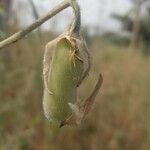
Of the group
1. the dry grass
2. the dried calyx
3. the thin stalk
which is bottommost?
the dry grass

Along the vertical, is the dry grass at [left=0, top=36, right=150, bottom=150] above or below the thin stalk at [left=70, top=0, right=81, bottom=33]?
below

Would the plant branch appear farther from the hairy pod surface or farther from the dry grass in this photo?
the dry grass

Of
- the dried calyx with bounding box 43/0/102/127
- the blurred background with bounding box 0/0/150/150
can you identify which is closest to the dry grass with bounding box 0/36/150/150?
the blurred background with bounding box 0/0/150/150

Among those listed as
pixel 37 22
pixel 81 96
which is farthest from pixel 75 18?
pixel 81 96

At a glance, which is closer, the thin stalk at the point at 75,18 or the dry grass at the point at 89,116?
the thin stalk at the point at 75,18

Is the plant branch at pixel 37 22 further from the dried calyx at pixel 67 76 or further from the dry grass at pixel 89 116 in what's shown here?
the dry grass at pixel 89 116

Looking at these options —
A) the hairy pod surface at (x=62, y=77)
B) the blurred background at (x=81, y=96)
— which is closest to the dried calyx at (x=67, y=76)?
the hairy pod surface at (x=62, y=77)

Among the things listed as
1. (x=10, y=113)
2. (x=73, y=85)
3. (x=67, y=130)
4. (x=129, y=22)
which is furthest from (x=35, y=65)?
(x=129, y=22)
